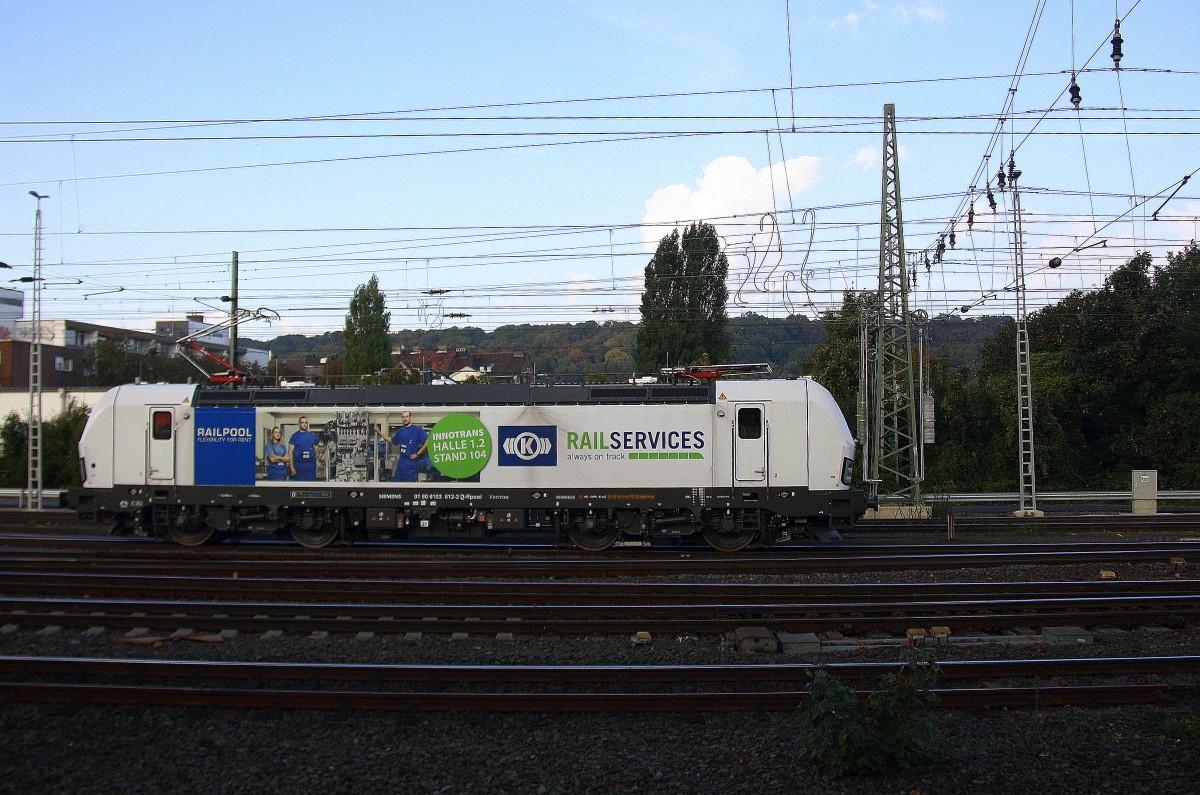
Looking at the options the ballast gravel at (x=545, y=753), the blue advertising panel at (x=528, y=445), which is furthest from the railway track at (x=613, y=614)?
the blue advertising panel at (x=528, y=445)

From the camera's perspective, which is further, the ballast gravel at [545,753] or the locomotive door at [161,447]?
the locomotive door at [161,447]

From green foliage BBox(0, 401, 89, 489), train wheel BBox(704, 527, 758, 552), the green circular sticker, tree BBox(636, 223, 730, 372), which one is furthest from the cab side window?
green foliage BBox(0, 401, 89, 489)

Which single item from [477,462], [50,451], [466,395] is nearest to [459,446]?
[477,462]

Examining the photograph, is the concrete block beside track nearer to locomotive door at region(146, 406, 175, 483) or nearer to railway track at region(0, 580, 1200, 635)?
railway track at region(0, 580, 1200, 635)

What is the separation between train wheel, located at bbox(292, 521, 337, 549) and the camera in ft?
55.2

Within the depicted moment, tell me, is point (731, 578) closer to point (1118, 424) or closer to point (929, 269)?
point (929, 269)

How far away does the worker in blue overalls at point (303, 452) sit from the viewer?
53.8 feet

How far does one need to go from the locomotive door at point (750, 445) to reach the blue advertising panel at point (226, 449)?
959 cm

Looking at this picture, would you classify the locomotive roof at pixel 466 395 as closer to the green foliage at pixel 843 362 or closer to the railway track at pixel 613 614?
the railway track at pixel 613 614

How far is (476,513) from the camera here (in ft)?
53.1

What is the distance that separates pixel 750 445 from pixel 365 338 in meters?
32.2

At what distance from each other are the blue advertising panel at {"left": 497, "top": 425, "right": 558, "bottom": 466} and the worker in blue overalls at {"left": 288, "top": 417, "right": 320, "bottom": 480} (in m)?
3.77

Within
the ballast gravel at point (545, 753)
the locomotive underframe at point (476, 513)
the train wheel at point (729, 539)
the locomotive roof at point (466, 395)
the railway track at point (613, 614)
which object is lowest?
the ballast gravel at point (545, 753)

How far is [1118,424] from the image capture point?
3734 centimetres
